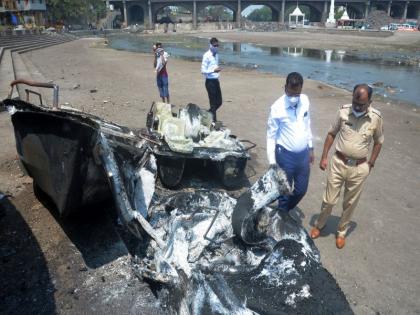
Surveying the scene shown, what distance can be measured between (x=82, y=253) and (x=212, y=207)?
1.36 meters

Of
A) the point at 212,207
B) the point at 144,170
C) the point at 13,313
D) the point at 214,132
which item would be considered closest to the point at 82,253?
the point at 13,313

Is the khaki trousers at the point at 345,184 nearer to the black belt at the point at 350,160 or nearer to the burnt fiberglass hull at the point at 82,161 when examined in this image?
the black belt at the point at 350,160

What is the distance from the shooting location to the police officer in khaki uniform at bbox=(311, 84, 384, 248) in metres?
3.41

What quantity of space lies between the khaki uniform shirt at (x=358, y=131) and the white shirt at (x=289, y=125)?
38cm

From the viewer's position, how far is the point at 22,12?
57438 mm

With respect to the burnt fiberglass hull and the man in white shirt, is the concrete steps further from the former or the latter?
the man in white shirt

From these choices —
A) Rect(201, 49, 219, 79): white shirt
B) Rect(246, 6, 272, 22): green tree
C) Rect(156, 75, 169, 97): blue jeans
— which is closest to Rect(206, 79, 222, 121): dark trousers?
Rect(201, 49, 219, 79): white shirt

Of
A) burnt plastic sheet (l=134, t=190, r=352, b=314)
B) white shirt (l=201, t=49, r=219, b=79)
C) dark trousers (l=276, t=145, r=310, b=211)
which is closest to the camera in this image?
burnt plastic sheet (l=134, t=190, r=352, b=314)

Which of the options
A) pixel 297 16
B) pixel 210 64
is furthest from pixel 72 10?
pixel 210 64

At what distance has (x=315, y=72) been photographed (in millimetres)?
20703

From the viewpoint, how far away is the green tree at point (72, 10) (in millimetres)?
64438

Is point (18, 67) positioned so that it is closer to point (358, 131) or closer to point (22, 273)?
point (22, 273)

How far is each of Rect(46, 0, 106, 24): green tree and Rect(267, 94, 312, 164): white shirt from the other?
7099cm

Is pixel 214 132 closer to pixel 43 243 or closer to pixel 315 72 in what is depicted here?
pixel 43 243
